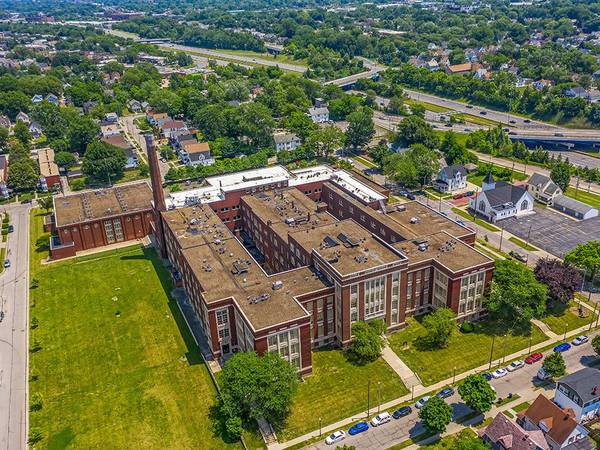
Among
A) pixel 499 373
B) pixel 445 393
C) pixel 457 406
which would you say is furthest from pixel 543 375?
pixel 445 393

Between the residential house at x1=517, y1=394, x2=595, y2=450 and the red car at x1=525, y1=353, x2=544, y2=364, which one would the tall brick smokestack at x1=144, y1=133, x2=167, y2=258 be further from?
the residential house at x1=517, y1=394, x2=595, y2=450

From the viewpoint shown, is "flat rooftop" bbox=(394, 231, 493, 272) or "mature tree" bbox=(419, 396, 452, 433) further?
"flat rooftop" bbox=(394, 231, 493, 272)

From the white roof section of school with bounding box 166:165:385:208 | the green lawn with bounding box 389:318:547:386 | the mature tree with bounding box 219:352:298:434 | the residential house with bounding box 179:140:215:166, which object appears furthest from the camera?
the residential house with bounding box 179:140:215:166

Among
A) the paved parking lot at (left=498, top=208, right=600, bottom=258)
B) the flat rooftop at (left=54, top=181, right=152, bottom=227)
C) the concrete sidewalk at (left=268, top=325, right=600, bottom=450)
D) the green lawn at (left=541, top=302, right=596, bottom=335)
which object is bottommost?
the paved parking lot at (left=498, top=208, right=600, bottom=258)

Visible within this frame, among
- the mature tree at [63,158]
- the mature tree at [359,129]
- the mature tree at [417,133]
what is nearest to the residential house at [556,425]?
the mature tree at [417,133]

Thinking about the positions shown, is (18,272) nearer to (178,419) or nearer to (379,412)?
(178,419)

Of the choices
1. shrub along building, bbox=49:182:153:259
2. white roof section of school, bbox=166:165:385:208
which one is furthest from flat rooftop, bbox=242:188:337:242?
shrub along building, bbox=49:182:153:259

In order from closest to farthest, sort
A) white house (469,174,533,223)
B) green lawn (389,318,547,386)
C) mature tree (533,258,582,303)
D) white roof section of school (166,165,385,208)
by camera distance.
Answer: green lawn (389,318,547,386) → mature tree (533,258,582,303) → white roof section of school (166,165,385,208) → white house (469,174,533,223)
